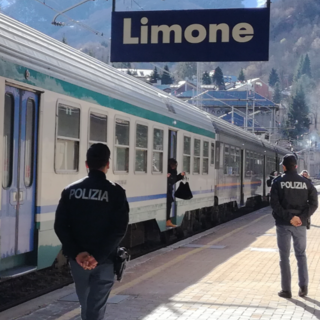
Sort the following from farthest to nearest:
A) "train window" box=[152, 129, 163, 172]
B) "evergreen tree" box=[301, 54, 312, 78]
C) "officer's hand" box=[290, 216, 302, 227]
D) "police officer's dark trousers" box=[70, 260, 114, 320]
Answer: "evergreen tree" box=[301, 54, 312, 78], "train window" box=[152, 129, 163, 172], "officer's hand" box=[290, 216, 302, 227], "police officer's dark trousers" box=[70, 260, 114, 320]

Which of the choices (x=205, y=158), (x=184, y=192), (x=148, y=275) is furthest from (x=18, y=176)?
(x=205, y=158)

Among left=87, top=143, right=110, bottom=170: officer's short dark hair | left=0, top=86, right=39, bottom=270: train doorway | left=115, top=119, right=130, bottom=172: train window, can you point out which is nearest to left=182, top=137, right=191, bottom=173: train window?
left=115, top=119, right=130, bottom=172: train window

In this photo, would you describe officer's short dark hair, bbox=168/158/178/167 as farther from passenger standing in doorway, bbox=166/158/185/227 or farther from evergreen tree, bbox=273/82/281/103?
evergreen tree, bbox=273/82/281/103

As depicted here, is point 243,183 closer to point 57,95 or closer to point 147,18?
point 147,18

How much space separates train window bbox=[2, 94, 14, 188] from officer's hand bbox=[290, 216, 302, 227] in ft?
11.0

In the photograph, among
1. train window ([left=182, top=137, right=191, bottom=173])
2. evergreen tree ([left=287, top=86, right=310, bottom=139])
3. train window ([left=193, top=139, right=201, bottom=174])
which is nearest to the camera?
train window ([left=182, top=137, right=191, bottom=173])

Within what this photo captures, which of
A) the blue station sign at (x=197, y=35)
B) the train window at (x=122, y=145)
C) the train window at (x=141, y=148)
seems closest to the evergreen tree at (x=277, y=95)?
the train window at (x=141, y=148)

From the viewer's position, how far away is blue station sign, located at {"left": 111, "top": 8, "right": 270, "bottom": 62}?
1048 centimetres

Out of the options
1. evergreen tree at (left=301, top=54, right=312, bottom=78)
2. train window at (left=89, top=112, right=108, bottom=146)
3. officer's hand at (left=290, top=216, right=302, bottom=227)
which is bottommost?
officer's hand at (left=290, top=216, right=302, bottom=227)

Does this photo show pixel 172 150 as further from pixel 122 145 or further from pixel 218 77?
pixel 218 77

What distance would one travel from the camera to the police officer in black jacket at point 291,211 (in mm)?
8031

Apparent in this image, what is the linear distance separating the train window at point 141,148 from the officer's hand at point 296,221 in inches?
157

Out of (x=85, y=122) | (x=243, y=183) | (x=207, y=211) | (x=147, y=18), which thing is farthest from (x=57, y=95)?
(x=243, y=183)

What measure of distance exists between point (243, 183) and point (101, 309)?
60.8ft
